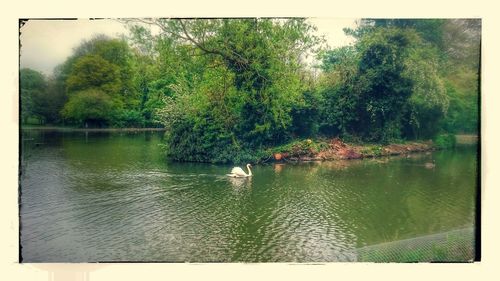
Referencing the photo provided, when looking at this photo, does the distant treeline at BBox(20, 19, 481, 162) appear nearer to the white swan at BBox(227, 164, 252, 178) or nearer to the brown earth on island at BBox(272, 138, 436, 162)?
the brown earth on island at BBox(272, 138, 436, 162)

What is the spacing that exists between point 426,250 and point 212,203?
524 cm

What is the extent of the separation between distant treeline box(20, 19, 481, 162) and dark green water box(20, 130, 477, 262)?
828 millimetres

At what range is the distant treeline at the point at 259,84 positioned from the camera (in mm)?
13359

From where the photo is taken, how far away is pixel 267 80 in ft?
50.0

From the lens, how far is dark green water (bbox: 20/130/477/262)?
33.9 feet

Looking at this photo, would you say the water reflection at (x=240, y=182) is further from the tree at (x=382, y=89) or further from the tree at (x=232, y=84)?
the tree at (x=382, y=89)

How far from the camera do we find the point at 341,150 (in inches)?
631

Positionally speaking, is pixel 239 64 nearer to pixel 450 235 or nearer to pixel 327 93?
pixel 327 93

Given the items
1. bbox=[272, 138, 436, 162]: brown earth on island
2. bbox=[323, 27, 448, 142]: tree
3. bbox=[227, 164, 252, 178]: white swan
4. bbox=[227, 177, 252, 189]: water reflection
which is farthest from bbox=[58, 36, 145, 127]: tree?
bbox=[323, 27, 448, 142]: tree

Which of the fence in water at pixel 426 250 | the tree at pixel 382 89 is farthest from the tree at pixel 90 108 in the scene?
the fence in water at pixel 426 250

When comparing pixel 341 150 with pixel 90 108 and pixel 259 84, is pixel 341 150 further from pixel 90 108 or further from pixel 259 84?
pixel 90 108

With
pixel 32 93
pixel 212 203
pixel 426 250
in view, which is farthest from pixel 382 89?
pixel 32 93
